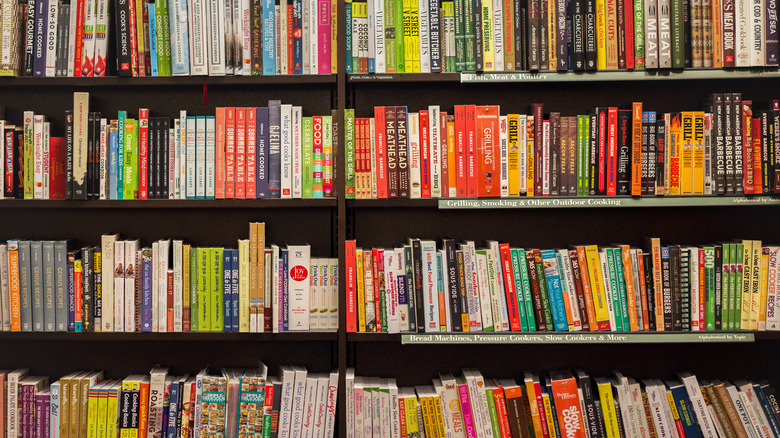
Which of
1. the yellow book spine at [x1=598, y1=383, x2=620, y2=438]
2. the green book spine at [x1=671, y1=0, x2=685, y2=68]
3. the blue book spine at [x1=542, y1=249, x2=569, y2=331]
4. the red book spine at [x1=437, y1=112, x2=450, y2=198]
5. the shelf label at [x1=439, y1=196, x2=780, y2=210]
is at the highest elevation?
the green book spine at [x1=671, y1=0, x2=685, y2=68]

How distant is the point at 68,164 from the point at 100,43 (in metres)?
0.42

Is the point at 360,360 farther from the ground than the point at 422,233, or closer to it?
closer to it

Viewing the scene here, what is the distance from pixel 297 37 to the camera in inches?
74.6

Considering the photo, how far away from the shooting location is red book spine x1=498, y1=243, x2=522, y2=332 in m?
1.87

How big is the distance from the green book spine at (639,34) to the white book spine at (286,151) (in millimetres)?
1149

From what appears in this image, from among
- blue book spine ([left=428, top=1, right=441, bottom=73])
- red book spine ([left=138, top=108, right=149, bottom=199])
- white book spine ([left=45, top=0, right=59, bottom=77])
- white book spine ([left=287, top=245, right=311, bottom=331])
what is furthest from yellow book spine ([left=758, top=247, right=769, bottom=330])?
white book spine ([left=45, top=0, right=59, bottom=77])

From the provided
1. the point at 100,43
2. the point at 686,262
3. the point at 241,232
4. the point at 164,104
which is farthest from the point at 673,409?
the point at 100,43

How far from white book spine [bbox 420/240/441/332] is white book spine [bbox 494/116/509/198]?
298mm

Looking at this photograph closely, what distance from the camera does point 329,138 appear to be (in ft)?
6.18

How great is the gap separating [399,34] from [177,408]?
4.79ft

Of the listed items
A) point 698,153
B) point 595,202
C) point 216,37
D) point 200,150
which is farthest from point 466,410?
point 216,37

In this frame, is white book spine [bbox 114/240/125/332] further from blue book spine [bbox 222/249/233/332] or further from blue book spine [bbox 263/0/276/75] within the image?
blue book spine [bbox 263/0/276/75]

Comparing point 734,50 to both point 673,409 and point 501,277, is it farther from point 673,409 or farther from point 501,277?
point 673,409

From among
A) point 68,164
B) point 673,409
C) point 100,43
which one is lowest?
point 673,409
